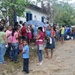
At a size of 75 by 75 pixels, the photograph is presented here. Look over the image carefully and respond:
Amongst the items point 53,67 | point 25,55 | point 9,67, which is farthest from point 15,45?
point 53,67

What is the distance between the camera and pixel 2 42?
37.1 ft

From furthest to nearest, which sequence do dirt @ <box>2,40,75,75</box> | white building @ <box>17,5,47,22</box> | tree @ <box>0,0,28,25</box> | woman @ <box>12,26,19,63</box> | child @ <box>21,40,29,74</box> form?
1. white building @ <box>17,5,47,22</box>
2. tree @ <box>0,0,28,25</box>
3. woman @ <box>12,26,19,63</box>
4. dirt @ <box>2,40,75,75</box>
5. child @ <box>21,40,29,74</box>

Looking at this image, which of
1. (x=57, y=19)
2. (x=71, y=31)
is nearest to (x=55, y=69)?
(x=71, y=31)

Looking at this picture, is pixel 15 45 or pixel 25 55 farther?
pixel 15 45

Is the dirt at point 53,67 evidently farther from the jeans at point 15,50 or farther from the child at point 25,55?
the jeans at point 15,50

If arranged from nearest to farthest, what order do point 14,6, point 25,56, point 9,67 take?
point 25,56 → point 9,67 → point 14,6

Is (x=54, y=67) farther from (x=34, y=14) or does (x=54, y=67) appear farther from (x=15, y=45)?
(x=34, y=14)

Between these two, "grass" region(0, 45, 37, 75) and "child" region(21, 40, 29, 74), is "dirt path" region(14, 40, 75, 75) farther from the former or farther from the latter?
"grass" region(0, 45, 37, 75)

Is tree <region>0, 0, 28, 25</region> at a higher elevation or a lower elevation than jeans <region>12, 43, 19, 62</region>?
higher

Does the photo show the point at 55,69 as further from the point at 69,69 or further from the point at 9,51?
the point at 9,51

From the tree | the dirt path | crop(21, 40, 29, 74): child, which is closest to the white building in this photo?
the tree

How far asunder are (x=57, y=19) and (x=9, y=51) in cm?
2368

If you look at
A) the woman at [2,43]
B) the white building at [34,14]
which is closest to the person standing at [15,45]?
the woman at [2,43]

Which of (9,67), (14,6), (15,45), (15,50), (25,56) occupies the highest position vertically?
(14,6)
